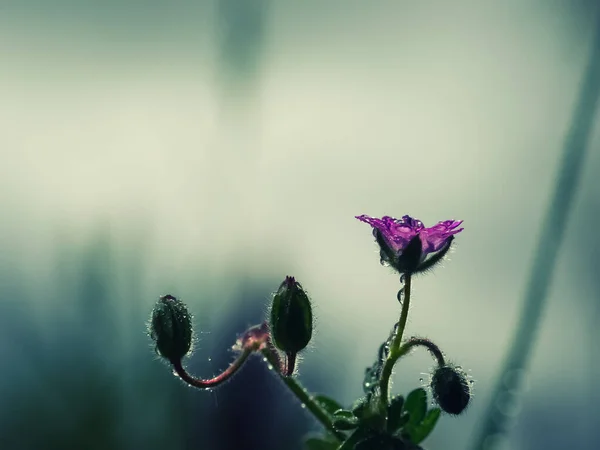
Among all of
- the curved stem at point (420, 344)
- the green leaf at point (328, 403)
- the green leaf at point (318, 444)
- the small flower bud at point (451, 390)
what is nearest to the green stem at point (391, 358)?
the curved stem at point (420, 344)

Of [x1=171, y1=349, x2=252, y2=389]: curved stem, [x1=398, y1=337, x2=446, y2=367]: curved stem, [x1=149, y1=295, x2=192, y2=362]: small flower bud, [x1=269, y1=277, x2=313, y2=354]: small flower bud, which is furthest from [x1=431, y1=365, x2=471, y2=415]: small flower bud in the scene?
[x1=149, y1=295, x2=192, y2=362]: small flower bud

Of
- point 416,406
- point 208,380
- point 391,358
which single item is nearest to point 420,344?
point 391,358

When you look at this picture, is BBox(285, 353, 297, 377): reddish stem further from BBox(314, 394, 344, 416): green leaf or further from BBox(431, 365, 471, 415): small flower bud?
BBox(431, 365, 471, 415): small flower bud

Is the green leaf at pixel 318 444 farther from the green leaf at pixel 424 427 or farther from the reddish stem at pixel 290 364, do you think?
the reddish stem at pixel 290 364

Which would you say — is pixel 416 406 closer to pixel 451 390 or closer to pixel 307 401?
pixel 451 390

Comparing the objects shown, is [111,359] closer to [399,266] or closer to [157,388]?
[157,388]
